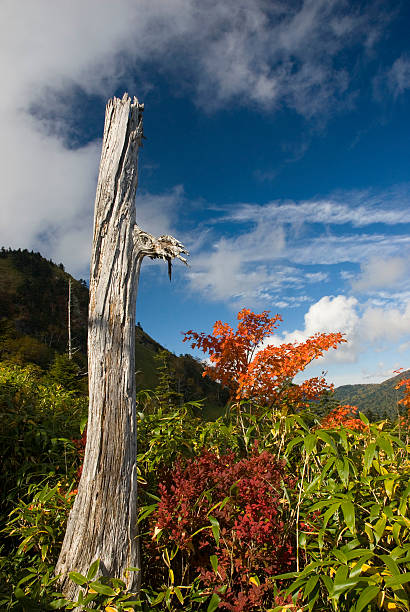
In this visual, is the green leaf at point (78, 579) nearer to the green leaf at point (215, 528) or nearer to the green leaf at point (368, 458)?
the green leaf at point (215, 528)

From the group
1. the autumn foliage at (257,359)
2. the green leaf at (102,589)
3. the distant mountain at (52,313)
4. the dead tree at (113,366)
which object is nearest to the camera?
the green leaf at (102,589)

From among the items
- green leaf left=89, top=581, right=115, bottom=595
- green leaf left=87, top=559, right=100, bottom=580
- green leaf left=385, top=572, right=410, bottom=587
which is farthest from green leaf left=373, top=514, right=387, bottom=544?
Answer: green leaf left=87, top=559, right=100, bottom=580

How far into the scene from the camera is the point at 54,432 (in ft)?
12.7

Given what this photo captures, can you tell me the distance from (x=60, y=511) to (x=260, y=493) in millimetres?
1783

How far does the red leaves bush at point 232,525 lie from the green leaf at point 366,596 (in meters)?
0.45

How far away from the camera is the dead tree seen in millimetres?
2268

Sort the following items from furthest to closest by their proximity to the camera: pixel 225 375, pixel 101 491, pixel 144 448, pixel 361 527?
1. pixel 225 375
2. pixel 144 448
3. pixel 101 491
4. pixel 361 527

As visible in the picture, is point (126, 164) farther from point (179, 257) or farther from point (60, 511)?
point (60, 511)

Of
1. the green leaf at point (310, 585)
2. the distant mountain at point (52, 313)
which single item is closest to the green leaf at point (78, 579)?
the green leaf at point (310, 585)

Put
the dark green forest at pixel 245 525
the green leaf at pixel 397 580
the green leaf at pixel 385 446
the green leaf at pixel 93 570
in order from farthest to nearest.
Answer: the green leaf at pixel 93 570 → the green leaf at pixel 385 446 → the dark green forest at pixel 245 525 → the green leaf at pixel 397 580

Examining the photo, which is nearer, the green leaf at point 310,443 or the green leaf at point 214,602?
the green leaf at point 214,602

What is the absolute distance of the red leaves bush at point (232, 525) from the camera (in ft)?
5.95

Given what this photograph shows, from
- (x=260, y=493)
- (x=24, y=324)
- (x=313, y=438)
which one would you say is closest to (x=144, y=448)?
(x=260, y=493)

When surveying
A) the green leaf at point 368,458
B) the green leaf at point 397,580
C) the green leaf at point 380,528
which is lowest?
the green leaf at point 397,580
